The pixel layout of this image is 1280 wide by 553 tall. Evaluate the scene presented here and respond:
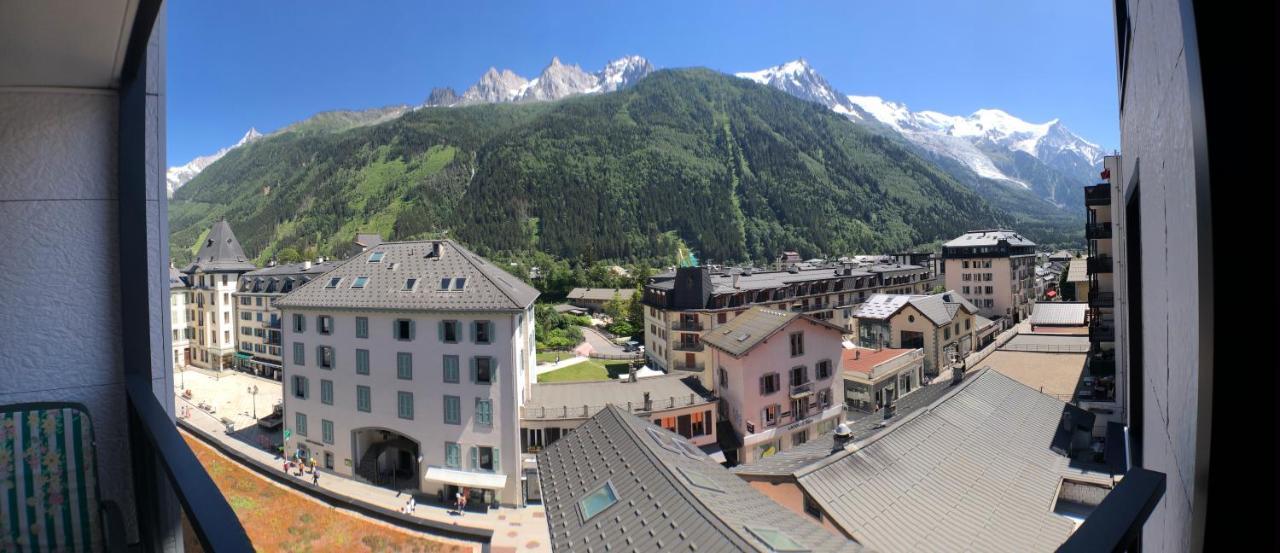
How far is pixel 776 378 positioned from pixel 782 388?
0.46 m

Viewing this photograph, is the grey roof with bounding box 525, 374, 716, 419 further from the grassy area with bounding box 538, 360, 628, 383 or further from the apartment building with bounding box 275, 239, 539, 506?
the grassy area with bounding box 538, 360, 628, 383

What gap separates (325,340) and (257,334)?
22.6 meters

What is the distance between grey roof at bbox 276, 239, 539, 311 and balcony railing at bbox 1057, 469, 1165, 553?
15.8 metres

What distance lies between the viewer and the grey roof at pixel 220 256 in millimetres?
38562

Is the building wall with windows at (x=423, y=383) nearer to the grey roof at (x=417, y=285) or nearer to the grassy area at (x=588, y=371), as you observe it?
the grey roof at (x=417, y=285)

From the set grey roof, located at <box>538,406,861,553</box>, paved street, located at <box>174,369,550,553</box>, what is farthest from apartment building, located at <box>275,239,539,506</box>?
grey roof, located at <box>538,406,861,553</box>

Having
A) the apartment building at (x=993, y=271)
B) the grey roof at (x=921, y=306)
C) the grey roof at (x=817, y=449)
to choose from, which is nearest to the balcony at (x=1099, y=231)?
the grey roof at (x=817, y=449)

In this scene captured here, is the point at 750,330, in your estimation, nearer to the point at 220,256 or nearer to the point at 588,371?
the point at 588,371

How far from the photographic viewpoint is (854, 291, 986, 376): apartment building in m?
30.3

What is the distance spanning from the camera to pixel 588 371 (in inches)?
1241

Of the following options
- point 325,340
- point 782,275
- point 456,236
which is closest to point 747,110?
point 456,236

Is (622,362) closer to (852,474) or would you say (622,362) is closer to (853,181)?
(852,474)

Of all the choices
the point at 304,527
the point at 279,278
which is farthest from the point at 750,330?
the point at 279,278

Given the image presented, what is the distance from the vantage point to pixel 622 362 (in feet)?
112
